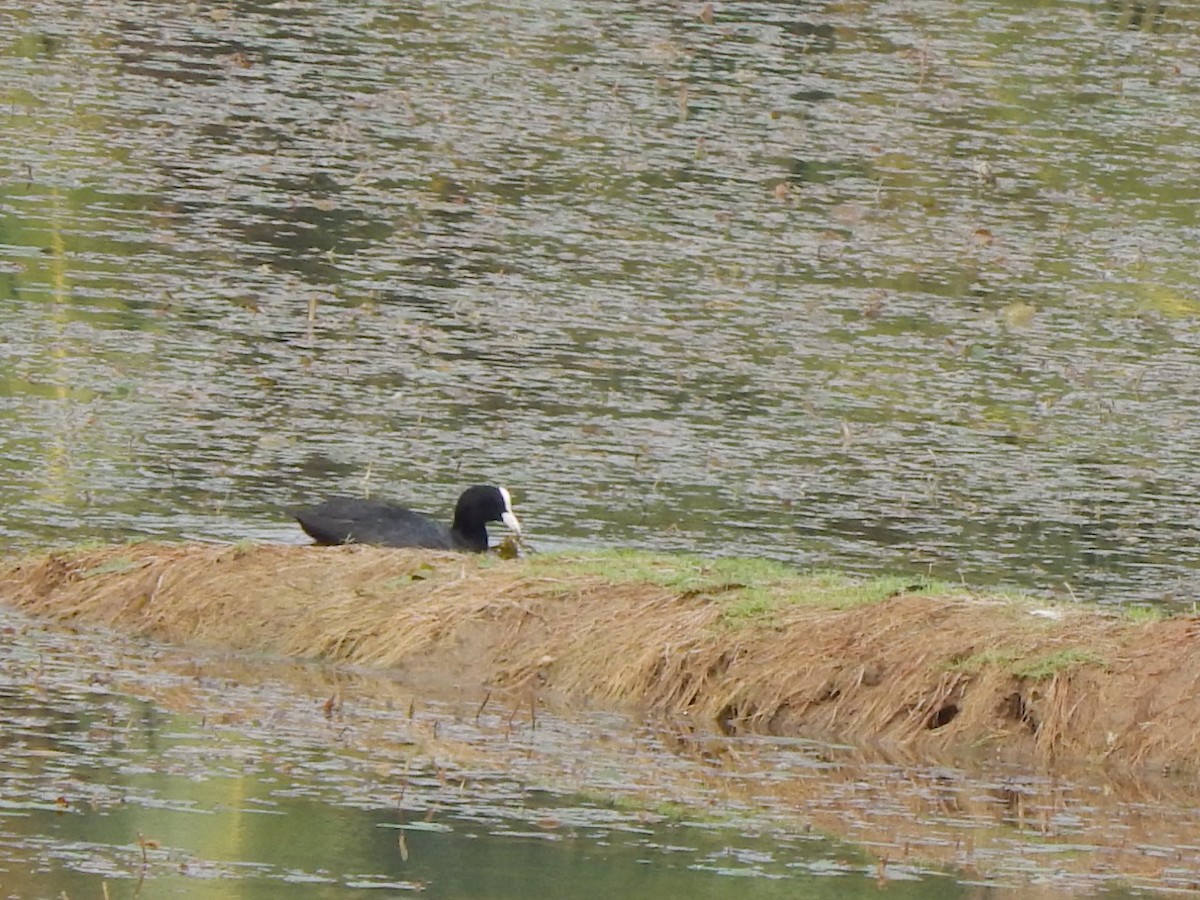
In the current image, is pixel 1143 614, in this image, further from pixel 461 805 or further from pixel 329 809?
pixel 329 809

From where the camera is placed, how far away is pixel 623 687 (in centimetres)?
1245

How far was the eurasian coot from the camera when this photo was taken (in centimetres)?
1419

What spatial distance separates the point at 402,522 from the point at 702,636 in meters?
2.30

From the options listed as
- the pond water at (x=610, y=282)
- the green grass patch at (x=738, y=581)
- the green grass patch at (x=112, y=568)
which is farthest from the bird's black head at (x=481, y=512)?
the green grass patch at (x=112, y=568)

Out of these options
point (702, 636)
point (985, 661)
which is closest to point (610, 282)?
point (702, 636)

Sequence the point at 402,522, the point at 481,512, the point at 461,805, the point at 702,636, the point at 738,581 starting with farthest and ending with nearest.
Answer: the point at 481,512, the point at 402,522, the point at 738,581, the point at 702,636, the point at 461,805

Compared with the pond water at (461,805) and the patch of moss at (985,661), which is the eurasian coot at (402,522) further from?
the patch of moss at (985,661)

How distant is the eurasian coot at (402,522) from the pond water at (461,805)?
1610 millimetres

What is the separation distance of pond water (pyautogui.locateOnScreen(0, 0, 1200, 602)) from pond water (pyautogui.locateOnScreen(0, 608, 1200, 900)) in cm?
277

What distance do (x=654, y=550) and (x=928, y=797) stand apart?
3941 mm

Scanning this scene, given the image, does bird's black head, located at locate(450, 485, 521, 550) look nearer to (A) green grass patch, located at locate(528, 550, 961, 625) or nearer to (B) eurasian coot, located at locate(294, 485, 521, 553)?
(B) eurasian coot, located at locate(294, 485, 521, 553)

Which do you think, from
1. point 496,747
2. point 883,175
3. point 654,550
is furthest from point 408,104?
point 496,747

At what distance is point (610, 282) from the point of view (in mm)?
21516

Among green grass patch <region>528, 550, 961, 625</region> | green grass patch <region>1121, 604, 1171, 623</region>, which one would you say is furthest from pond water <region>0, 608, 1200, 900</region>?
green grass patch <region>1121, 604, 1171, 623</region>
